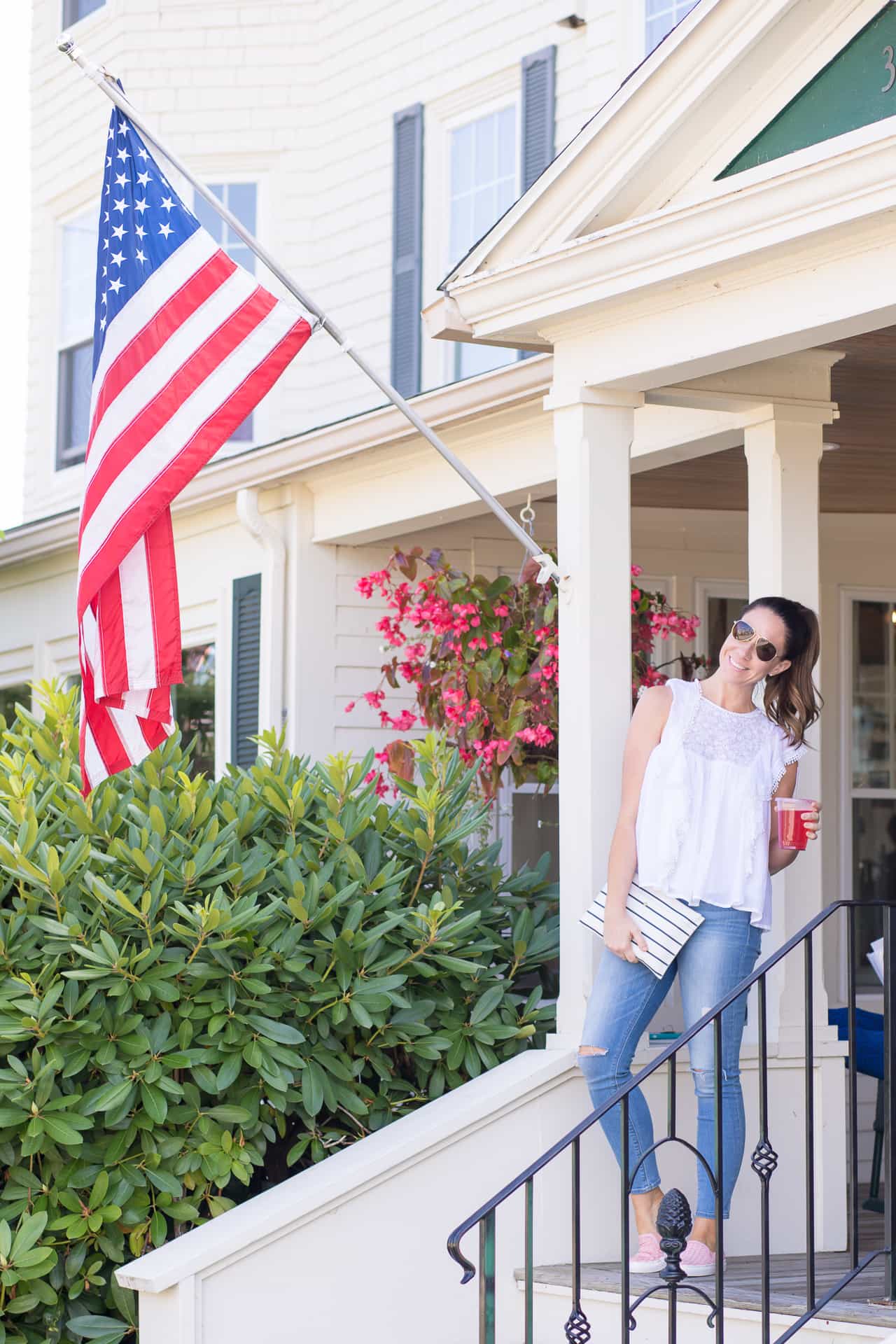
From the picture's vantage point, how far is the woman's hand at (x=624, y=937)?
5.02 meters

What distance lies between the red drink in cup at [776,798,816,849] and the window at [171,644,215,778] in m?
5.40

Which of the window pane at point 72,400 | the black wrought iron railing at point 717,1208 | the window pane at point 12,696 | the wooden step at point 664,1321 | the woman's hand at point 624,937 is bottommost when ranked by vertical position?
the wooden step at point 664,1321

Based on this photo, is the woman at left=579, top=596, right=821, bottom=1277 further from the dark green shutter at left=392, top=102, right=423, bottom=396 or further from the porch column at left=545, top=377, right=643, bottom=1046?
the dark green shutter at left=392, top=102, right=423, bottom=396

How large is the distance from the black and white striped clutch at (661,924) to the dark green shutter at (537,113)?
5.05 metres

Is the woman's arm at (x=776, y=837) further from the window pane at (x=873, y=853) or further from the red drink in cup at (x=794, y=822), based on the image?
the window pane at (x=873, y=853)

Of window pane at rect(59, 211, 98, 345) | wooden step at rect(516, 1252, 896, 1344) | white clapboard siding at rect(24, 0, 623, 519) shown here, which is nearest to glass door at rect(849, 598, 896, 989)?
white clapboard siding at rect(24, 0, 623, 519)

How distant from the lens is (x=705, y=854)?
5.01 metres

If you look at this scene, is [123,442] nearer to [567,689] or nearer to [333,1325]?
[567,689]

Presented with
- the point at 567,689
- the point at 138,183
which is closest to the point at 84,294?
the point at 138,183

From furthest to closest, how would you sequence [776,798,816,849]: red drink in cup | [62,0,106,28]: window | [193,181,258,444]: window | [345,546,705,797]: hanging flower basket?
[62,0,106,28]: window
[193,181,258,444]: window
[345,546,705,797]: hanging flower basket
[776,798,816,849]: red drink in cup

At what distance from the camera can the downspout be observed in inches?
345

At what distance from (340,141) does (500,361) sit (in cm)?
204

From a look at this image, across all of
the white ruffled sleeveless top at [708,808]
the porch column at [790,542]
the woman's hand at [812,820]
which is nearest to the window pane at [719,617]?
the porch column at [790,542]

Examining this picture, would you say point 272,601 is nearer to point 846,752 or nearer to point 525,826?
point 525,826
